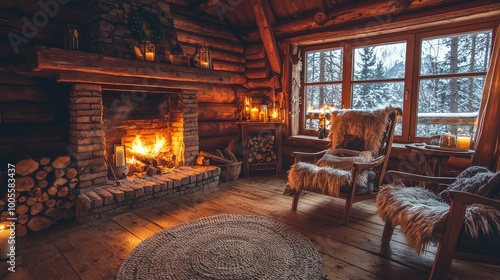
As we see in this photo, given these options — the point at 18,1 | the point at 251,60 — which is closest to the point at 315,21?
the point at 251,60

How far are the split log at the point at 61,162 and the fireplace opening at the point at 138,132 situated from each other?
1.90ft

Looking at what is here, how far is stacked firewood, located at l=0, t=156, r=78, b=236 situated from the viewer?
2.51 meters

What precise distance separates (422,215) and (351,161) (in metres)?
1.21

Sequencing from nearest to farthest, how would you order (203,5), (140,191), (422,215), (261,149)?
(422,215)
(140,191)
(203,5)
(261,149)

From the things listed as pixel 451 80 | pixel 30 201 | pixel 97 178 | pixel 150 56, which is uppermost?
pixel 150 56

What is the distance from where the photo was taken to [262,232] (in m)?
2.47

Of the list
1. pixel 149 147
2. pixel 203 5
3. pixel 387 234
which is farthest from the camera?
pixel 203 5

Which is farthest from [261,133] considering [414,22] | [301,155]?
[414,22]

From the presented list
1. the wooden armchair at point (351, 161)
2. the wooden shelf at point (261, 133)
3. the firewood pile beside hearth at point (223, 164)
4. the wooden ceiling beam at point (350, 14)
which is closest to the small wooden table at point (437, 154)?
the wooden armchair at point (351, 161)

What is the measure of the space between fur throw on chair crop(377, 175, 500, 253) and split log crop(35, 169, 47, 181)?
9.59 ft

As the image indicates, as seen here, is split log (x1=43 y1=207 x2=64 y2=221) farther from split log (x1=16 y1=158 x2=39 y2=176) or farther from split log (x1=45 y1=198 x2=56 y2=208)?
split log (x1=16 y1=158 x2=39 y2=176)

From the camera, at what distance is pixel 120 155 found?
11.0 feet

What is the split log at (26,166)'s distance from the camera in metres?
2.49

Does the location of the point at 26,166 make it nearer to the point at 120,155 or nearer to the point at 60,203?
the point at 60,203
